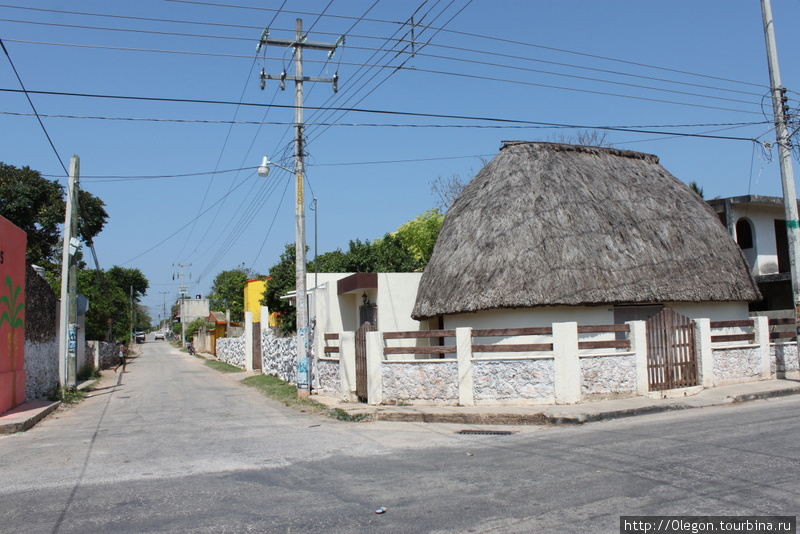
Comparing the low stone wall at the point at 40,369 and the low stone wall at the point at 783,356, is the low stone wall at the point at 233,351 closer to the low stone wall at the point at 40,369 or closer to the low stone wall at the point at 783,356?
the low stone wall at the point at 40,369

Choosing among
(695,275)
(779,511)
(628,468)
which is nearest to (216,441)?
(628,468)

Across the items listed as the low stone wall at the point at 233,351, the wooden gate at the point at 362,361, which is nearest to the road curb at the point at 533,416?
the wooden gate at the point at 362,361

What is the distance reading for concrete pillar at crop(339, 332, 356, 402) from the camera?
644 inches

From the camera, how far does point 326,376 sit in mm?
18094

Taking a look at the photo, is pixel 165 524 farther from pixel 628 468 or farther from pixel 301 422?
pixel 301 422

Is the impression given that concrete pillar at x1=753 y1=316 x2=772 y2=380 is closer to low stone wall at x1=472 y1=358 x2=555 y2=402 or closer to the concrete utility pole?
the concrete utility pole

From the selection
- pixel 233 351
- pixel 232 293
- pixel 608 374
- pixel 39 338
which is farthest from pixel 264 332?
pixel 232 293

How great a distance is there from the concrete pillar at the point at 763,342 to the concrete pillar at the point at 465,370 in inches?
320

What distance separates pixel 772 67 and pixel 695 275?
5.69m

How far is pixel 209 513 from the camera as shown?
21.1 ft

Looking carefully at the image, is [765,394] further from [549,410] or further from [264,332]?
[264,332]

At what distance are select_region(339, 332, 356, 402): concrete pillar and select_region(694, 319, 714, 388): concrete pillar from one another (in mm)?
8266

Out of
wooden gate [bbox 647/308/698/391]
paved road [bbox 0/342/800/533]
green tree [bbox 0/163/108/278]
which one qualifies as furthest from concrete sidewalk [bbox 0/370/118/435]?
green tree [bbox 0/163/108/278]

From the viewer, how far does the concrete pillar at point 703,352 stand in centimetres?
1539
